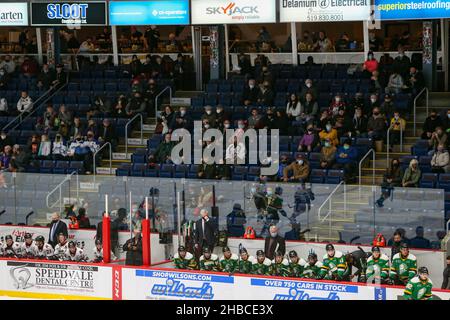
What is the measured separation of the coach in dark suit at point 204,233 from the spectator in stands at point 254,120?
3312 millimetres

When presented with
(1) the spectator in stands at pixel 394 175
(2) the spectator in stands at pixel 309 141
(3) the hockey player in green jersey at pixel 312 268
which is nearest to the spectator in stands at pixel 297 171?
(2) the spectator in stands at pixel 309 141

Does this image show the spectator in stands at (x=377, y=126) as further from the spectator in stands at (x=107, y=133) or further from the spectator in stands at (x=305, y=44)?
the spectator in stands at (x=107, y=133)

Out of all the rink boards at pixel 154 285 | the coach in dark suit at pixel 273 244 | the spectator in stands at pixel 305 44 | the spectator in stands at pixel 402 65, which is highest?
the spectator in stands at pixel 305 44

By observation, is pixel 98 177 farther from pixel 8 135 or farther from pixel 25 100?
pixel 25 100

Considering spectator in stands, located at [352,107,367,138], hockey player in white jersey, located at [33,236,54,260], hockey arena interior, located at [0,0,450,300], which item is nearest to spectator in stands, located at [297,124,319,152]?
hockey arena interior, located at [0,0,450,300]

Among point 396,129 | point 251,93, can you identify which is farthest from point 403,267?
point 251,93

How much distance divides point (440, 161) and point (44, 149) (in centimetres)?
708

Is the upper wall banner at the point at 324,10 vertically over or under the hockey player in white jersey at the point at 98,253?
over

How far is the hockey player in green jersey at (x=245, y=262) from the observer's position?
10416mm

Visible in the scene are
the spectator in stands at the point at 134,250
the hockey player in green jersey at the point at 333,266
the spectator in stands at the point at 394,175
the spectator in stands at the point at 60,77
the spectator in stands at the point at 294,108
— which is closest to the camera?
the hockey player in green jersey at the point at 333,266

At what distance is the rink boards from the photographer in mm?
9698

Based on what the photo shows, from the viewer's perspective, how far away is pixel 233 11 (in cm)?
1534

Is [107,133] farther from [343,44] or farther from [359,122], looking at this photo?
[343,44]

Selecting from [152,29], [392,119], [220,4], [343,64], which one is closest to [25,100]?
[152,29]
